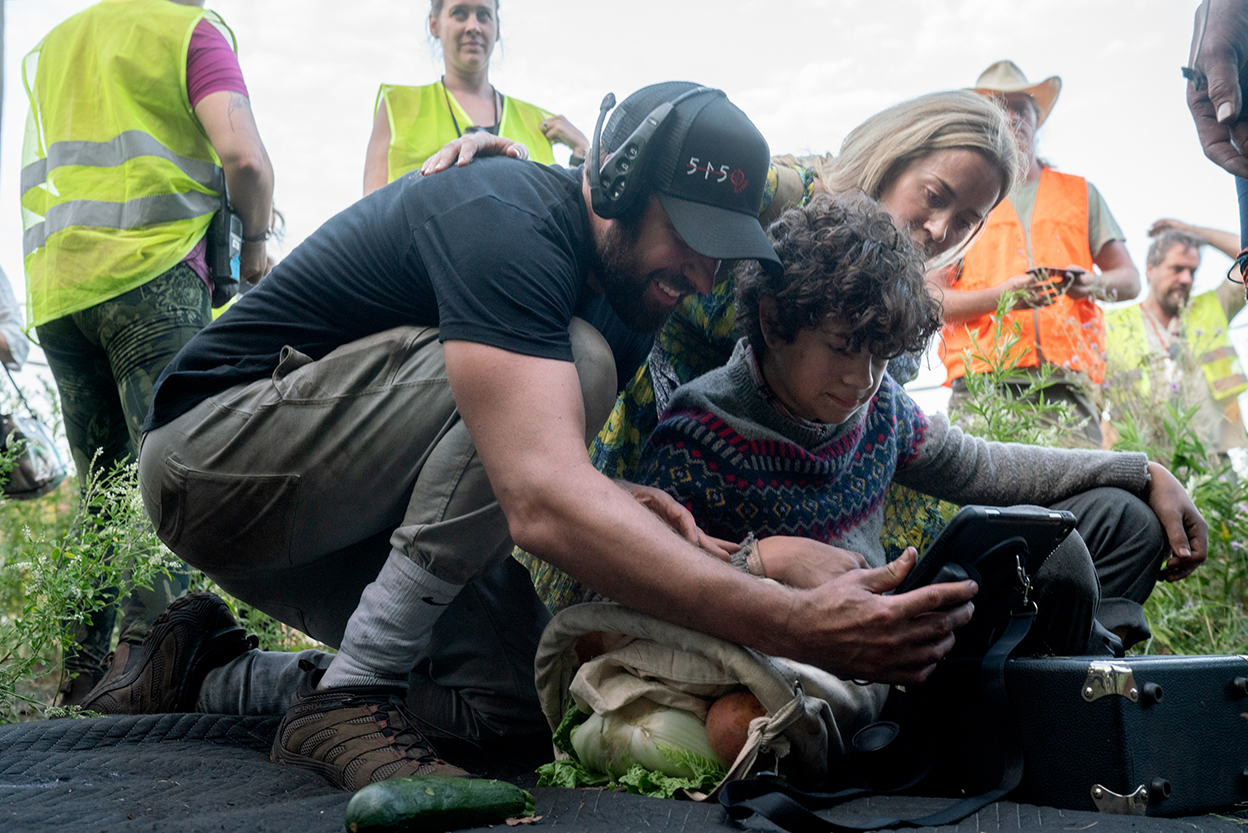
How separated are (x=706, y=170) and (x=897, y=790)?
116cm

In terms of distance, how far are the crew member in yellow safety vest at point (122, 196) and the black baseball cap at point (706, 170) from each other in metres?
1.59

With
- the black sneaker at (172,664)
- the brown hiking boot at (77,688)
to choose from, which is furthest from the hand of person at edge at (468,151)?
the brown hiking boot at (77,688)

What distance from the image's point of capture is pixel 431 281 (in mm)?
1909

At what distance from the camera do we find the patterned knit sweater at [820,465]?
2.08m

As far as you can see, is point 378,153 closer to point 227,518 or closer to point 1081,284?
point 227,518

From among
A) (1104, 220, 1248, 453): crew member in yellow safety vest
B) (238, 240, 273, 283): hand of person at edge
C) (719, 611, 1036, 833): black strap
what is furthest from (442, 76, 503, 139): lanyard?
(719, 611, 1036, 833): black strap

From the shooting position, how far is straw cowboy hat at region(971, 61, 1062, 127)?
442cm

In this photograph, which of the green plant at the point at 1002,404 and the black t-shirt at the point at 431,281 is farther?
the green plant at the point at 1002,404

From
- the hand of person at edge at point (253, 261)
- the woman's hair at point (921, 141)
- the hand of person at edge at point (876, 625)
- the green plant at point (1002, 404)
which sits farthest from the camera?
the hand of person at edge at point (253, 261)

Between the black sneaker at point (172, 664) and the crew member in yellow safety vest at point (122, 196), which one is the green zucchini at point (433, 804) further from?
the crew member in yellow safety vest at point (122, 196)

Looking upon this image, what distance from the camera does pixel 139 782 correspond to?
178 cm

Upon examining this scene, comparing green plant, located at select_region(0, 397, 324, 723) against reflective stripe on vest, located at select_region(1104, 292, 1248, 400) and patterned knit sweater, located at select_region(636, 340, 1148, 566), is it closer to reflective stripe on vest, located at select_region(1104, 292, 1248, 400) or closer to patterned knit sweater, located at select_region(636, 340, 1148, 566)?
patterned knit sweater, located at select_region(636, 340, 1148, 566)

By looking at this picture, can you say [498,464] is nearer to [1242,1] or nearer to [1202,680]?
[1202,680]

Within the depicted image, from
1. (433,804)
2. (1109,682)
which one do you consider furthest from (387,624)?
(1109,682)
